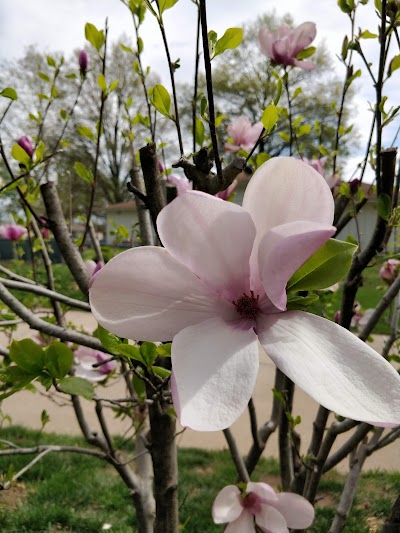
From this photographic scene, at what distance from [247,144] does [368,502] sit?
2.33m

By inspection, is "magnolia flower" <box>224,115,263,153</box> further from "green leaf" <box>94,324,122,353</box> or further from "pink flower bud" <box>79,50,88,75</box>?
"green leaf" <box>94,324,122,353</box>

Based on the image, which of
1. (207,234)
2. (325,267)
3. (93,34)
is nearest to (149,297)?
(207,234)

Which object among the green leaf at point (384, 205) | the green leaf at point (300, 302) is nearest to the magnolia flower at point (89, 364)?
the green leaf at point (384, 205)

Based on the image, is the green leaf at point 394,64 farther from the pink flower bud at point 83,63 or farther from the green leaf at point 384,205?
the pink flower bud at point 83,63

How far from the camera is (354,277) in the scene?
3.69ft

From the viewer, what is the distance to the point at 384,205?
910mm

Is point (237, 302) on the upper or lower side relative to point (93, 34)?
lower

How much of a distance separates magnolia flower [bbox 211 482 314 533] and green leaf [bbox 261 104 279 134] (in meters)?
0.80

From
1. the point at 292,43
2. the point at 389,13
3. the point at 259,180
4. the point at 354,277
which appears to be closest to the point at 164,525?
the point at 354,277

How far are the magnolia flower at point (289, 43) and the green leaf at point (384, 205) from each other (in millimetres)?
899

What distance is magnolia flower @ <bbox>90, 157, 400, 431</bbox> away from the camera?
41 cm

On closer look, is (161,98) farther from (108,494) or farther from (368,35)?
(108,494)

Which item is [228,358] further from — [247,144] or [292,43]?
[247,144]

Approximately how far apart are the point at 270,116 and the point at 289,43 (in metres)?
1.00
